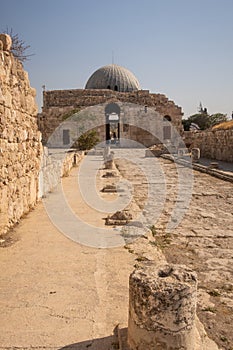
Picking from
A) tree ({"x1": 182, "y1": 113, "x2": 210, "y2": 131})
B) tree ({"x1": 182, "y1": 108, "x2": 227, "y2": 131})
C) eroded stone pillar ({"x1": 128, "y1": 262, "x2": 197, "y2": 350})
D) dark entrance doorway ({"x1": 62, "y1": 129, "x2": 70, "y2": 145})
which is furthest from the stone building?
eroded stone pillar ({"x1": 128, "y1": 262, "x2": 197, "y2": 350})

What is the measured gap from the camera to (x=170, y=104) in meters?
36.6

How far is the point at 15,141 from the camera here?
548 cm

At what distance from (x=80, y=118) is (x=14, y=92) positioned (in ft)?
81.0

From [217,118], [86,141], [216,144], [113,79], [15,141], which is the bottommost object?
[15,141]

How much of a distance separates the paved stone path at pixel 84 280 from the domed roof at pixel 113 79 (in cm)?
3608

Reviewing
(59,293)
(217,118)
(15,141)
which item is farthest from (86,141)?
(217,118)

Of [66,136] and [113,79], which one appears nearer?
[66,136]

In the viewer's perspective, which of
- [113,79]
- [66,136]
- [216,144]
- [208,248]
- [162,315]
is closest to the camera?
[162,315]

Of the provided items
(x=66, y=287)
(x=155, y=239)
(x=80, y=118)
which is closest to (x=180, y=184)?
(x=155, y=239)

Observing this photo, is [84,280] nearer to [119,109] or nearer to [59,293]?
[59,293]

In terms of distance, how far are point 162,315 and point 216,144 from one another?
19246mm

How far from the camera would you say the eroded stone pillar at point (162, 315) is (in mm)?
2305

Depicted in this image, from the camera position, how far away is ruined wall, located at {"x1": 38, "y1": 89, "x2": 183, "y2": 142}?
33.9m

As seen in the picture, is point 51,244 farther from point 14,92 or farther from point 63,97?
point 63,97
